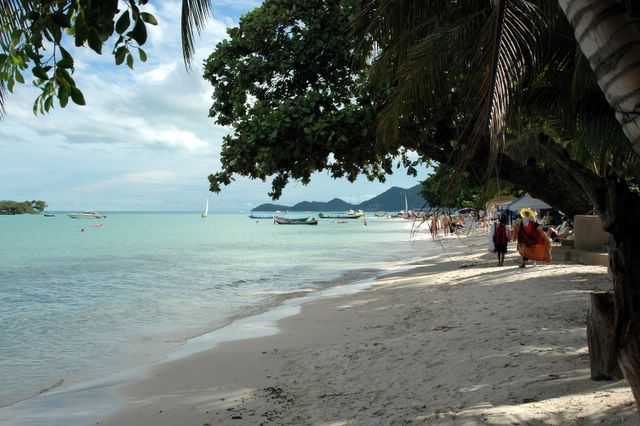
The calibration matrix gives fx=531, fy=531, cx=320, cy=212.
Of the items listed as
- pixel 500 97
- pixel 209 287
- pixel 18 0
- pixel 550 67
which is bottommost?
pixel 209 287

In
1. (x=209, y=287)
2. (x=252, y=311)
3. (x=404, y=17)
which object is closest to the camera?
(x=404, y=17)

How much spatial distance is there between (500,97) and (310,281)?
15782 mm

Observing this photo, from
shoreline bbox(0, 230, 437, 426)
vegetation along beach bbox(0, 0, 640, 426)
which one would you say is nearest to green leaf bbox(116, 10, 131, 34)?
vegetation along beach bbox(0, 0, 640, 426)

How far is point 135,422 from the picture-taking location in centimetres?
484

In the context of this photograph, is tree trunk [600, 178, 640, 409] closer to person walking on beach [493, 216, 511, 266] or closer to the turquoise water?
the turquoise water

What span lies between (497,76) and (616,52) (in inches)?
55.3

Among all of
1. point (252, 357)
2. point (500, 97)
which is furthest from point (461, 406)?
point (252, 357)

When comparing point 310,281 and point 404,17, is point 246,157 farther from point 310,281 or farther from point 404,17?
point 310,281

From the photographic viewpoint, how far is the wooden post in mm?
3562

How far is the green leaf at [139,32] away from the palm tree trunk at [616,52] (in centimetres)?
192

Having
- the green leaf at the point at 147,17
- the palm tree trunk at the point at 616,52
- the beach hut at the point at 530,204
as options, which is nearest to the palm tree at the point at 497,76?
the palm tree trunk at the point at 616,52

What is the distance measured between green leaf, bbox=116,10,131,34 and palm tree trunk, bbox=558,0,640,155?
195cm

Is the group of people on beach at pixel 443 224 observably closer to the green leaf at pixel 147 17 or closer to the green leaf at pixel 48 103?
the green leaf at pixel 147 17

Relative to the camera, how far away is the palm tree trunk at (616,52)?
186 cm
